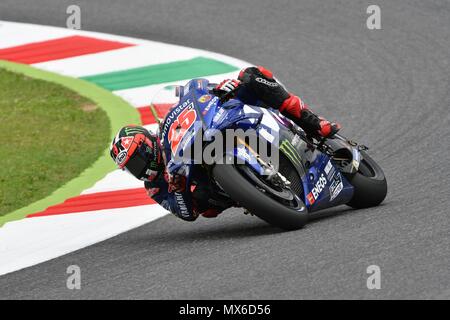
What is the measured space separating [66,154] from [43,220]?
7.11ft

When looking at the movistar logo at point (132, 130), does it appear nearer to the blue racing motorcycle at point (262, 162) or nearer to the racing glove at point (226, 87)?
the blue racing motorcycle at point (262, 162)

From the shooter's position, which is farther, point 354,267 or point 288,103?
point 288,103

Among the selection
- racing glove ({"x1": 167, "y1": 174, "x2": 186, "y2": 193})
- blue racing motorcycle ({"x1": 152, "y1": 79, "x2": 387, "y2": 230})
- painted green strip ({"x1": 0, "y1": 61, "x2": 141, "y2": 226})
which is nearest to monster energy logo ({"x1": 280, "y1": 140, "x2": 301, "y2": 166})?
blue racing motorcycle ({"x1": 152, "y1": 79, "x2": 387, "y2": 230})

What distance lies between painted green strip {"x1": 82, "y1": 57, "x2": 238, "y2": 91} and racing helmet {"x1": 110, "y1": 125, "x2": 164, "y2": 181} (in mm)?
4941

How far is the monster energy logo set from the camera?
779 centimetres

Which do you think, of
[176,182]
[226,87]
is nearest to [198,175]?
[176,182]

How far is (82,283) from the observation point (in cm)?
689

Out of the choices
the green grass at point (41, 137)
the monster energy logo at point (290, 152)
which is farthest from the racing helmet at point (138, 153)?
the green grass at point (41, 137)

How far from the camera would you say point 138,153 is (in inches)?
305

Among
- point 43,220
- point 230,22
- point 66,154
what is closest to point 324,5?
point 230,22

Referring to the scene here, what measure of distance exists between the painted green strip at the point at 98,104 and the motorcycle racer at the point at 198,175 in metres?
1.87

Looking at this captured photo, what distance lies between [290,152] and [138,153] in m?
1.12

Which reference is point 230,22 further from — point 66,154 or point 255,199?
point 255,199

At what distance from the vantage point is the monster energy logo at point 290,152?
779 centimetres
